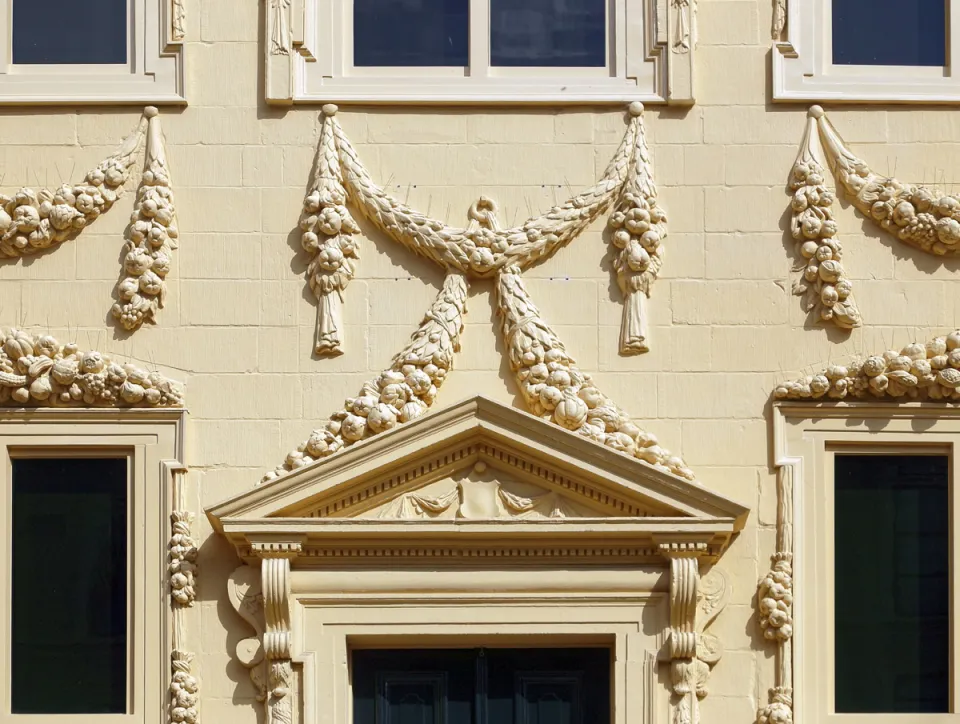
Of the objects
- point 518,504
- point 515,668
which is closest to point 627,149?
point 518,504

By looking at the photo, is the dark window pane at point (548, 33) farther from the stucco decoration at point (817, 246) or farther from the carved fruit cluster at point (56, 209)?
the carved fruit cluster at point (56, 209)

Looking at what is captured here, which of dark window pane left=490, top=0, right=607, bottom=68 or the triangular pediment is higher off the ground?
dark window pane left=490, top=0, right=607, bottom=68

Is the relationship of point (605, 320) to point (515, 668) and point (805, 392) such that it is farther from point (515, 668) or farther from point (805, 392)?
point (515, 668)

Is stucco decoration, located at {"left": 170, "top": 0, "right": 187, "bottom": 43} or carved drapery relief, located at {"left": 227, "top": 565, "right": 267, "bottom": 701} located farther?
stucco decoration, located at {"left": 170, "top": 0, "right": 187, "bottom": 43}

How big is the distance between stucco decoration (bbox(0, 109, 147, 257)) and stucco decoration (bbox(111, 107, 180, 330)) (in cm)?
17

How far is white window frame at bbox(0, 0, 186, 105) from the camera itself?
13.2m

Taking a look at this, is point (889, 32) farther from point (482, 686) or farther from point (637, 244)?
point (482, 686)

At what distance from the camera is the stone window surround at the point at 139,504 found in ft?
41.1

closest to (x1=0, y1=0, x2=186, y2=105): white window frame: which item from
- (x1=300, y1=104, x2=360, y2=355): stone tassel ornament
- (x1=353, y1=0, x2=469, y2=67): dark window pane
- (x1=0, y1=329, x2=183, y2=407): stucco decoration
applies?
(x1=300, y1=104, x2=360, y2=355): stone tassel ornament

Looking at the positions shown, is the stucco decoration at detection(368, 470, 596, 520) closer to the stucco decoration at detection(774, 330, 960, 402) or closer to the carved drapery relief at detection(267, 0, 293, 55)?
the stucco decoration at detection(774, 330, 960, 402)

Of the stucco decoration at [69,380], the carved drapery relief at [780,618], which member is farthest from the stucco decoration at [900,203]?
the stucco decoration at [69,380]

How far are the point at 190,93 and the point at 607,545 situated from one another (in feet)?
13.2

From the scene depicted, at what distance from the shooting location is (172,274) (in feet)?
42.7

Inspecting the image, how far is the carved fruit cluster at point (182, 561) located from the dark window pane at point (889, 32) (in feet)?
17.2
